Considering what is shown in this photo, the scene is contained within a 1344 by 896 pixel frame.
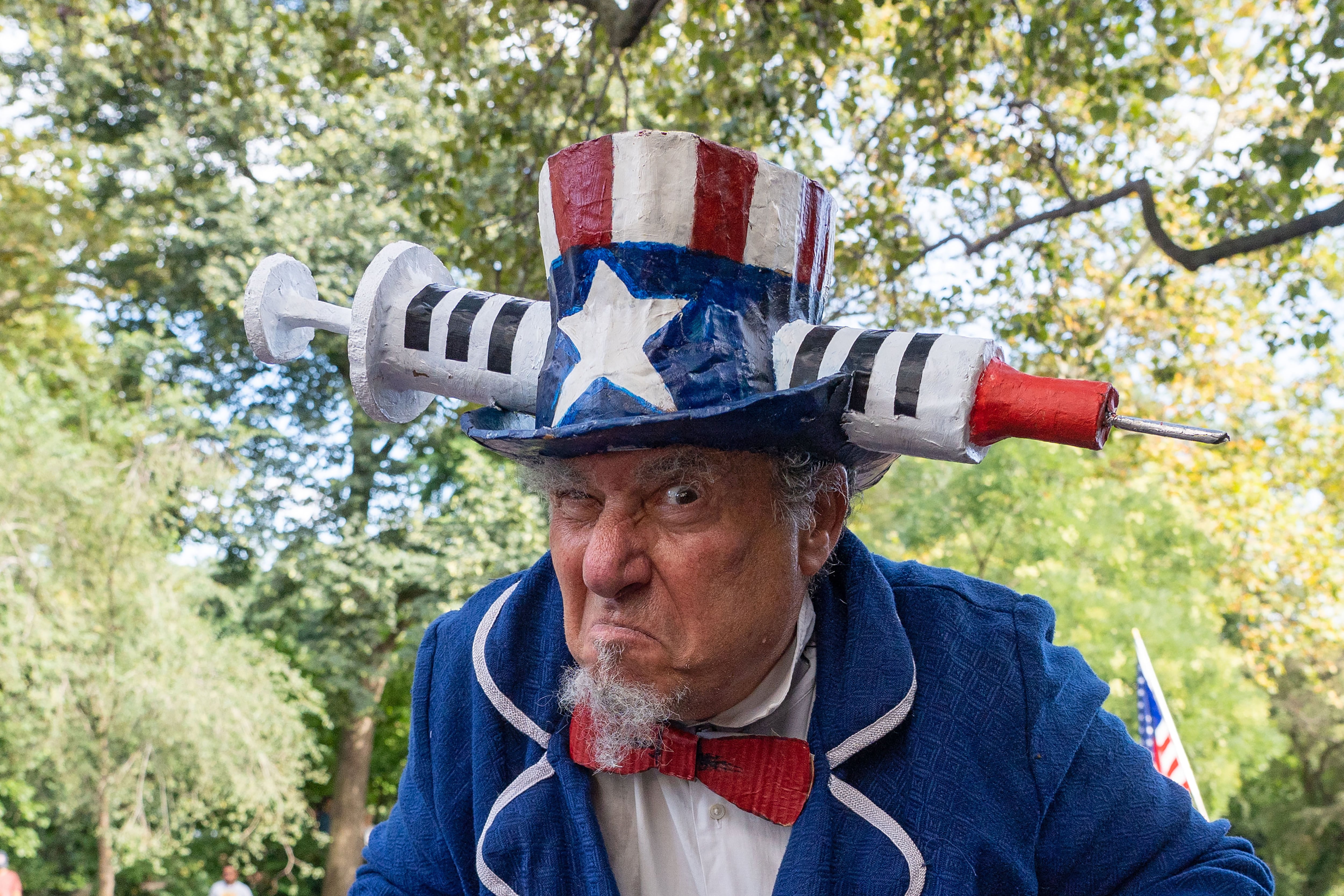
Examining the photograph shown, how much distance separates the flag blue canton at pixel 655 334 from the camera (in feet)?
5.38

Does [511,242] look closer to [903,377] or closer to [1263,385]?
[903,377]

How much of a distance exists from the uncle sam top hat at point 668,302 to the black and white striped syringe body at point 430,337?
3.5 inches

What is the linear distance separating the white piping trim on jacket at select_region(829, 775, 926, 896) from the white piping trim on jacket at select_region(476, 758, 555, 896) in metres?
0.48

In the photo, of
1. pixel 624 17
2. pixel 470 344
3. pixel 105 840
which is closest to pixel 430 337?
pixel 470 344

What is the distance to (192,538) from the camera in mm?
14117

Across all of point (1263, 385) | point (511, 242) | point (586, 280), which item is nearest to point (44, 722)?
point (511, 242)

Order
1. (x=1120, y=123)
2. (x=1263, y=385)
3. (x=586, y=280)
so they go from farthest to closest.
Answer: (x=1263, y=385), (x=1120, y=123), (x=586, y=280)

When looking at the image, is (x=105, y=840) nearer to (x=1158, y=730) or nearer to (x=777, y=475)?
(x=1158, y=730)

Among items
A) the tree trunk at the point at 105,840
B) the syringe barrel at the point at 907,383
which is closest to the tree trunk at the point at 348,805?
the tree trunk at the point at 105,840

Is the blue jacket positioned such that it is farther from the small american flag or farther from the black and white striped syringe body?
the small american flag

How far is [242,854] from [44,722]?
3507 millimetres

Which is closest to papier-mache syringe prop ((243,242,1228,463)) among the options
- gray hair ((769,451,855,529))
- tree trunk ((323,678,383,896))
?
gray hair ((769,451,855,529))

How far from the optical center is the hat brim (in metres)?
1.55

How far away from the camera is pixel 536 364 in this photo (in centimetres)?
182
